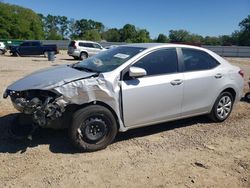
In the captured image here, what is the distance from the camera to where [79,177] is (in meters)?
4.04

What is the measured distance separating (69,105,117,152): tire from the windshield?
746 mm

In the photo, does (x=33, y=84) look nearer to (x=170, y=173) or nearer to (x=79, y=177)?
(x=79, y=177)

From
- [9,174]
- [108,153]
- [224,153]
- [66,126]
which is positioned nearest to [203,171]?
[224,153]

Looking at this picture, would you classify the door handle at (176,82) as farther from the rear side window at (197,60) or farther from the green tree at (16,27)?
the green tree at (16,27)

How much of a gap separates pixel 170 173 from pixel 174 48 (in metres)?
2.39

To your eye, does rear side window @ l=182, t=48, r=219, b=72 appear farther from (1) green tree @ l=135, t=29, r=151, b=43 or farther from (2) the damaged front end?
(1) green tree @ l=135, t=29, r=151, b=43

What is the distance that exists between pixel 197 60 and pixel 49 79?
2.82m

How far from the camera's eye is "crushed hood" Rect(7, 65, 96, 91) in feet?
15.1

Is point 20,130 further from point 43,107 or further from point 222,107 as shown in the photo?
point 222,107

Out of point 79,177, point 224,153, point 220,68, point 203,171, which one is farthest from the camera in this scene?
point 220,68

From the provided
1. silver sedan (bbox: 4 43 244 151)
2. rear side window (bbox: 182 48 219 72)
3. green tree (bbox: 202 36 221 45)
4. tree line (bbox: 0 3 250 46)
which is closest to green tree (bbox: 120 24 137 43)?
tree line (bbox: 0 3 250 46)

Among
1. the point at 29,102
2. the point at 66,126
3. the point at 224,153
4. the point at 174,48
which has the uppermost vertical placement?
the point at 174,48

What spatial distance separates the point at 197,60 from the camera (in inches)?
236

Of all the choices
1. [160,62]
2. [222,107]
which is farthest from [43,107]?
[222,107]
